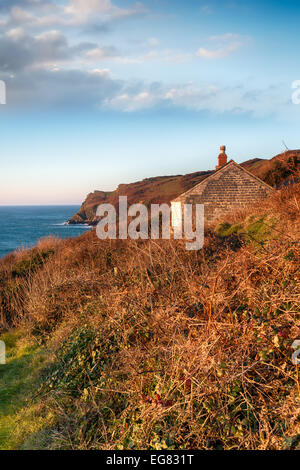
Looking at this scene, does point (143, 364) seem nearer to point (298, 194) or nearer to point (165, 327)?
point (165, 327)

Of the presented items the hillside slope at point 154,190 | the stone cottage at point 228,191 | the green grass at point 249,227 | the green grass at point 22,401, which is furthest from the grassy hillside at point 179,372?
the hillside slope at point 154,190

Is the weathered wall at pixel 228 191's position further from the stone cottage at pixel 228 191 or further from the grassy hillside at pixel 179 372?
the grassy hillside at pixel 179 372

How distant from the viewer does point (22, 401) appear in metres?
5.36

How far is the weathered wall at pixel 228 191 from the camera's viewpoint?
21625mm

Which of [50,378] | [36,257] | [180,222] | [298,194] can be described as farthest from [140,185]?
[50,378]

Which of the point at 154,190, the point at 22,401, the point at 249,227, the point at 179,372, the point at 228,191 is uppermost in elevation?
the point at 154,190

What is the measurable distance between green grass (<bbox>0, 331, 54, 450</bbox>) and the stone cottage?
54.8 feet

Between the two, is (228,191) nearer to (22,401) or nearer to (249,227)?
(249,227)

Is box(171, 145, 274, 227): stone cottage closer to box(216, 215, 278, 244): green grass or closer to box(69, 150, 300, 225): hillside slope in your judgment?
box(216, 215, 278, 244): green grass

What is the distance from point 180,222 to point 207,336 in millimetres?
20233

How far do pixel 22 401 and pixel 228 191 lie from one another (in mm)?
19194

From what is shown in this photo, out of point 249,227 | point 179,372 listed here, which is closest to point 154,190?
point 249,227

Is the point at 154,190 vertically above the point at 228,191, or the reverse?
the point at 154,190

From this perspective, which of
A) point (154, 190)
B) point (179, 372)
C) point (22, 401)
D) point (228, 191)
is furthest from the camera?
point (154, 190)
